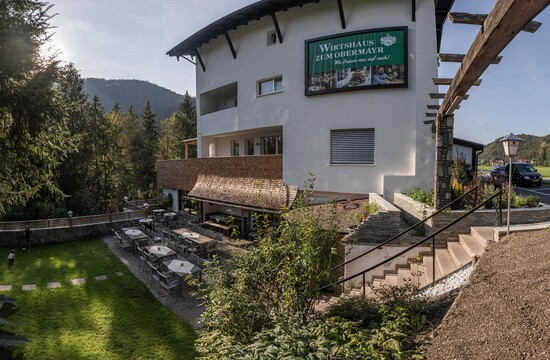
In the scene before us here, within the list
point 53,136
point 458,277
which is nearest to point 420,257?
point 458,277

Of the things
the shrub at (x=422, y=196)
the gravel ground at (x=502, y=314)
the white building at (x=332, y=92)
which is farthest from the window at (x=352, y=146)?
the gravel ground at (x=502, y=314)

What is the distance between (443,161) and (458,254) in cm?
357

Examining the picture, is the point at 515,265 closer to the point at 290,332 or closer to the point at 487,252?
the point at 487,252

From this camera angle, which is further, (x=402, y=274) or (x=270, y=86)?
(x=270, y=86)

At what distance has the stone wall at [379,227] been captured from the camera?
8.80 m

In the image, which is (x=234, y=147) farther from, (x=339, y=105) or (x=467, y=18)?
(x=467, y=18)

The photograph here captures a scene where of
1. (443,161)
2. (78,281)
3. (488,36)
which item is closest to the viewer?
(488,36)

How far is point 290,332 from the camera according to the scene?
3.92 metres

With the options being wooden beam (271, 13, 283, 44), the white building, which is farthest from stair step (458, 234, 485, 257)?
wooden beam (271, 13, 283, 44)

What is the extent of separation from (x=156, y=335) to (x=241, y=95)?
13.3 meters

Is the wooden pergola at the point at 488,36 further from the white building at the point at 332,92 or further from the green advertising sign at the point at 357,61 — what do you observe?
the green advertising sign at the point at 357,61

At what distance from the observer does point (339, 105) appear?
13719 mm

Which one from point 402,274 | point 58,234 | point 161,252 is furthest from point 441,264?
point 58,234

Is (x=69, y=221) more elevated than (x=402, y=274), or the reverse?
(x=402, y=274)
